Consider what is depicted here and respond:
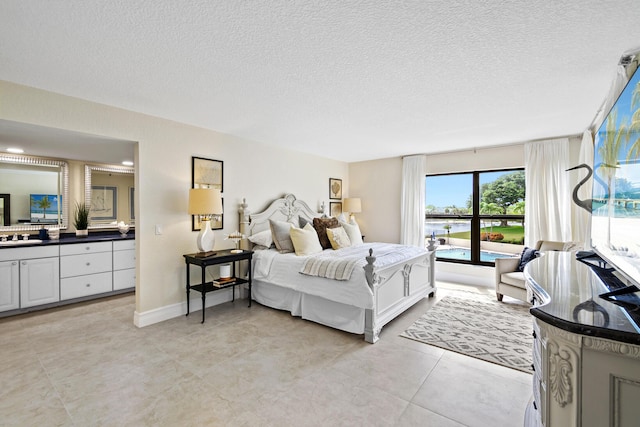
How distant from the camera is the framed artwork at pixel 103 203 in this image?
477 centimetres

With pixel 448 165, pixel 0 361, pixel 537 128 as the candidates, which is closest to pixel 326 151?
pixel 448 165

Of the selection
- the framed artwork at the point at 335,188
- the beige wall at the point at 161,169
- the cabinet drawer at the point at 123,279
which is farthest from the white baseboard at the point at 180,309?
the framed artwork at the point at 335,188

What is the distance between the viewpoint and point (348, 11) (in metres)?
1.58

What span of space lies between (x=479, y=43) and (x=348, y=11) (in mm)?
955

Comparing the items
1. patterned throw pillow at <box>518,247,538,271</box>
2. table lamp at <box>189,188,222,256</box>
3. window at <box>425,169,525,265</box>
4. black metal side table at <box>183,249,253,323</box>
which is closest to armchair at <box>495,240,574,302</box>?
patterned throw pillow at <box>518,247,538,271</box>

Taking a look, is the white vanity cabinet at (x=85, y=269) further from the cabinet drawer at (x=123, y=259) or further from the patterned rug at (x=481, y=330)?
the patterned rug at (x=481, y=330)

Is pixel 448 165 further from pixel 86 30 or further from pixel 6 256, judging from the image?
pixel 6 256

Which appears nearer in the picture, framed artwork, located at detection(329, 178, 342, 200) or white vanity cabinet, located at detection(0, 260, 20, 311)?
white vanity cabinet, located at detection(0, 260, 20, 311)

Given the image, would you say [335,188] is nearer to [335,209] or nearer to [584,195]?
[335,209]

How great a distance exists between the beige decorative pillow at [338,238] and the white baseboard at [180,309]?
156 cm

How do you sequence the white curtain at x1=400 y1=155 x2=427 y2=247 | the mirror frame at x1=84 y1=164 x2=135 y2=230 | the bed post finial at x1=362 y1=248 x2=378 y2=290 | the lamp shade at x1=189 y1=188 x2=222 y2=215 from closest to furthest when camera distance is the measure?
the bed post finial at x1=362 y1=248 x2=378 y2=290, the lamp shade at x1=189 y1=188 x2=222 y2=215, the mirror frame at x1=84 y1=164 x2=135 y2=230, the white curtain at x1=400 y1=155 x2=427 y2=247

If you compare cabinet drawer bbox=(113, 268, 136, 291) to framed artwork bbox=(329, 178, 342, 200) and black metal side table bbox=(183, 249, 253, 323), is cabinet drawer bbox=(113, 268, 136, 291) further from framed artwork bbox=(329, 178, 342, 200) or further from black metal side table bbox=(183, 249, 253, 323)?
framed artwork bbox=(329, 178, 342, 200)

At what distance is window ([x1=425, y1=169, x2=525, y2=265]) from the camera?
4.90 metres

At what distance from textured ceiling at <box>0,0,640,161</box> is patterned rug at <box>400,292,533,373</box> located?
241 cm
